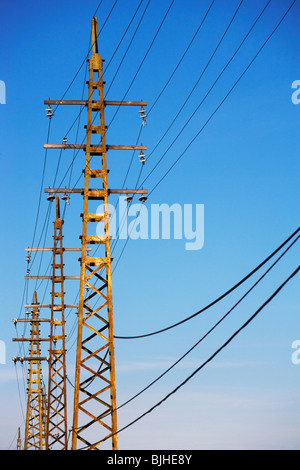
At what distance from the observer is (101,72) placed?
25844 mm

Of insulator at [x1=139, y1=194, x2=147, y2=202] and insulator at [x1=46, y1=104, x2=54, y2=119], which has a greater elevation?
insulator at [x1=46, y1=104, x2=54, y2=119]

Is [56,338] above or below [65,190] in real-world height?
below

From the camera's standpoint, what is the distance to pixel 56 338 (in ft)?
147

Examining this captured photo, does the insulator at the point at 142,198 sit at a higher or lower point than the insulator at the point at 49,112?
lower

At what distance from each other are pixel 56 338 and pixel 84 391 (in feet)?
71.0

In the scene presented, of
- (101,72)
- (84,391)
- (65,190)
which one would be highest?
(101,72)
